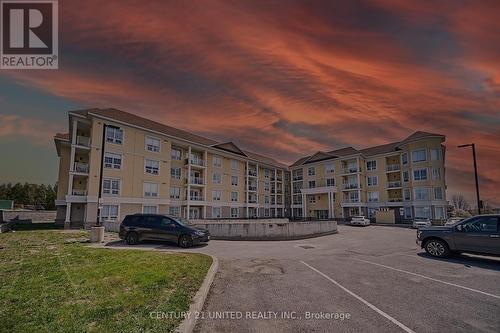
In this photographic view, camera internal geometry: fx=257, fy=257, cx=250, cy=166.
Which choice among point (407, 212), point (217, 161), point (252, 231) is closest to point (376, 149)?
point (407, 212)

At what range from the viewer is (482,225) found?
10883 mm

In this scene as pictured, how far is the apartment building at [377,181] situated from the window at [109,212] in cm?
3836

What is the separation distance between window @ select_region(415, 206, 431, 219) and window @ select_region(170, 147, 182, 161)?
39.6 metres

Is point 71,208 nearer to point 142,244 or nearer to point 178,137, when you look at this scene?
point 178,137

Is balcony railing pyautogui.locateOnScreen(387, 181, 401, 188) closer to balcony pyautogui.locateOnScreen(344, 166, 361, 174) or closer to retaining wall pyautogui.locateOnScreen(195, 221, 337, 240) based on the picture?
balcony pyautogui.locateOnScreen(344, 166, 361, 174)

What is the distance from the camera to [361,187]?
166 feet

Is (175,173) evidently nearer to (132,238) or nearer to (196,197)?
(196,197)

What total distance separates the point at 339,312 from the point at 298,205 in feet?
191

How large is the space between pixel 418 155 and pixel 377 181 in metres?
8.88

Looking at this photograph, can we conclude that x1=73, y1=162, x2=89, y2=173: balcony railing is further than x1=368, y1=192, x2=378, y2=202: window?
No

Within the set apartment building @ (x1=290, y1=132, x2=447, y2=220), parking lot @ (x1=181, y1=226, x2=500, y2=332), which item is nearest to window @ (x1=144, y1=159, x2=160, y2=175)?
parking lot @ (x1=181, y1=226, x2=500, y2=332)

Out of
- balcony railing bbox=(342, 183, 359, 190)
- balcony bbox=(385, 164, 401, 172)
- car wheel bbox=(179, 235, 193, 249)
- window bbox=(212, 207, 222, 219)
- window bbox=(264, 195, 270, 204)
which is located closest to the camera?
Result: car wheel bbox=(179, 235, 193, 249)

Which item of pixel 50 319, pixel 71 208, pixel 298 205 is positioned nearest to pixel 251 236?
pixel 50 319

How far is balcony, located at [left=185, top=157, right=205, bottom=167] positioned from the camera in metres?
40.0
